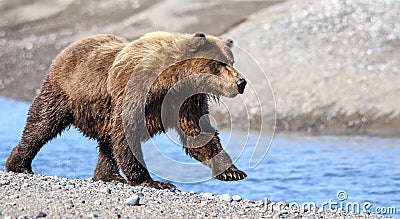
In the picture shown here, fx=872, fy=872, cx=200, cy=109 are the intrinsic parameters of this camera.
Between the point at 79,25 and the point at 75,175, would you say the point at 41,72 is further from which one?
the point at 75,175

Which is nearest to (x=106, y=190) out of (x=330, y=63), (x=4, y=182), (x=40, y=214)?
(x=4, y=182)

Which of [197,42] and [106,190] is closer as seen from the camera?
[106,190]

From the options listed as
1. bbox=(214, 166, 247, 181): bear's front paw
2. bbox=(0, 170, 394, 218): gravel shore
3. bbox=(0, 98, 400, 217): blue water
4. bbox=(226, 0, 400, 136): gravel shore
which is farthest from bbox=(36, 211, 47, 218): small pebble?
bbox=(226, 0, 400, 136): gravel shore

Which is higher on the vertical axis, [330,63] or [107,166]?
[330,63]

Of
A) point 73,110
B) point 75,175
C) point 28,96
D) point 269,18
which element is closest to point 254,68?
point 269,18

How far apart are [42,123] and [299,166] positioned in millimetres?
4683

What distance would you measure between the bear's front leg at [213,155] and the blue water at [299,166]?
2.03 meters

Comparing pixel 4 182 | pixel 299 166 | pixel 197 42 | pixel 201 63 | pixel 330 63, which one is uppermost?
pixel 330 63

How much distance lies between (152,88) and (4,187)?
1.69 meters

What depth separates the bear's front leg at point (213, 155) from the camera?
8305 millimetres

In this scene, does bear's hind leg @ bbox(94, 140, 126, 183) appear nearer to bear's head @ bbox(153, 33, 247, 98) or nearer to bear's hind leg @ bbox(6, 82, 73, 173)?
bear's hind leg @ bbox(6, 82, 73, 173)

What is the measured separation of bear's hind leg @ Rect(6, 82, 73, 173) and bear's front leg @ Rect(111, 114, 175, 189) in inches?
33.5

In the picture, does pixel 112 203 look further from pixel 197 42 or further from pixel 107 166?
pixel 107 166

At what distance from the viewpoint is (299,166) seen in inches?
492
